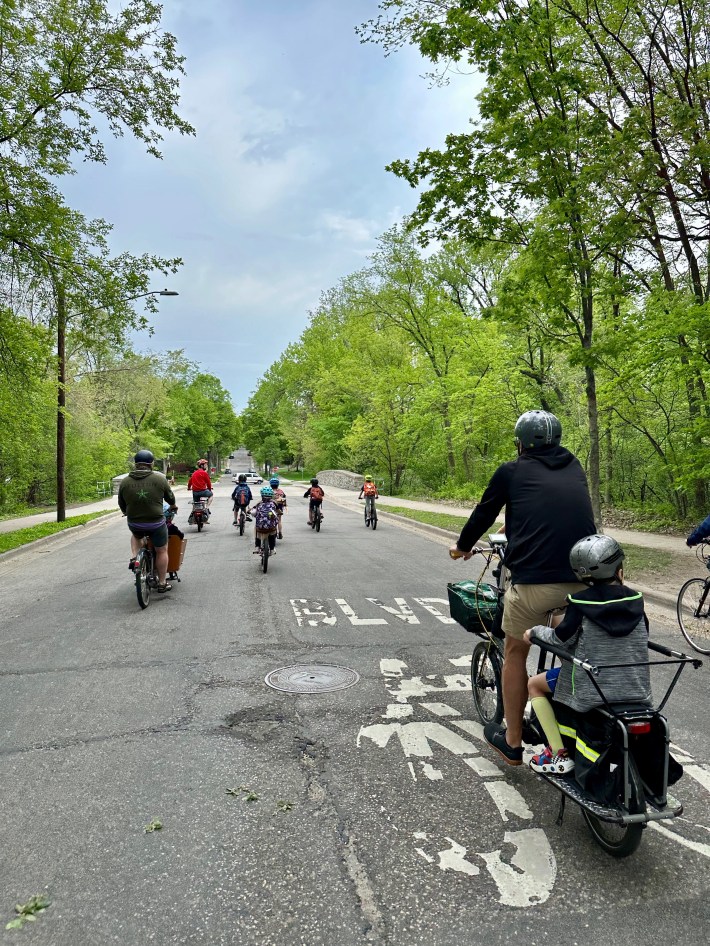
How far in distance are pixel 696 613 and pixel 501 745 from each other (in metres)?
4.42

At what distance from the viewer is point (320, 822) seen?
3.22m

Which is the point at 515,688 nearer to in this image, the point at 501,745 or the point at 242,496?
the point at 501,745

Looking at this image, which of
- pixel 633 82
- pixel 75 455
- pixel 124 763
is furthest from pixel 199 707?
pixel 75 455

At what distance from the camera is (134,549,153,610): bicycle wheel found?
8.08 metres

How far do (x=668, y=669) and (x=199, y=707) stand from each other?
13.7 feet

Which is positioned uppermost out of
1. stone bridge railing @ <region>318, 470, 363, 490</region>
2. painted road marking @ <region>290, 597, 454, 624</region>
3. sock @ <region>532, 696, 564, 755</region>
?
stone bridge railing @ <region>318, 470, 363, 490</region>

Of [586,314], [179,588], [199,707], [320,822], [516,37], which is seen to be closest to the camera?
[320,822]

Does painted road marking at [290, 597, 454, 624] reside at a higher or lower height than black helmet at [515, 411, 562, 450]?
lower

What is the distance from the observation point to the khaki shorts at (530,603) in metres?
3.45

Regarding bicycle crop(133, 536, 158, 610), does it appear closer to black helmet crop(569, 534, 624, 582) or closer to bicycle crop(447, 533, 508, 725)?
bicycle crop(447, 533, 508, 725)

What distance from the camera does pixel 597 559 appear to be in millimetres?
2967

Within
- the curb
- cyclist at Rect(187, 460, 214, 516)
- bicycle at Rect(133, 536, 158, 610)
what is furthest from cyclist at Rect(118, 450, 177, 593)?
cyclist at Rect(187, 460, 214, 516)

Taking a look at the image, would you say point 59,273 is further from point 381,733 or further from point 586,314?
point 381,733

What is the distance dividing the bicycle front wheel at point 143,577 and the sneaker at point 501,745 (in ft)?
17.7
